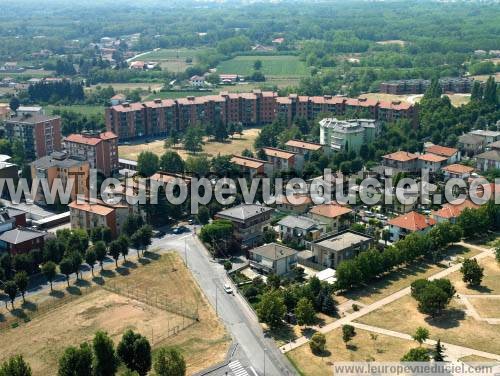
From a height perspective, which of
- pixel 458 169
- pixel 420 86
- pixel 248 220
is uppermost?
pixel 420 86

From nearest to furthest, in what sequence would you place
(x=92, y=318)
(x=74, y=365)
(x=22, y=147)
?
(x=74, y=365) → (x=92, y=318) → (x=22, y=147)

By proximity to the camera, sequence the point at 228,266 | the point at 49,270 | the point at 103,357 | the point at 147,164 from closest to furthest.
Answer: the point at 103,357 < the point at 49,270 < the point at 228,266 < the point at 147,164

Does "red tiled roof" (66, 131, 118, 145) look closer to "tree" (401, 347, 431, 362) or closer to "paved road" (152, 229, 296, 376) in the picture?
"paved road" (152, 229, 296, 376)

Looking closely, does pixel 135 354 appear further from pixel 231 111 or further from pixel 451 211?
pixel 231 111

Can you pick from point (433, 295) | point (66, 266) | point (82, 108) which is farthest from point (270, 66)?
point (433, 295)

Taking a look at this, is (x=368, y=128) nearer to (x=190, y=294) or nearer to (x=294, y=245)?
(x=294, y=245)

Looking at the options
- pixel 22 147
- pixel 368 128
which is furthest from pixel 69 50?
pixel 368 128
